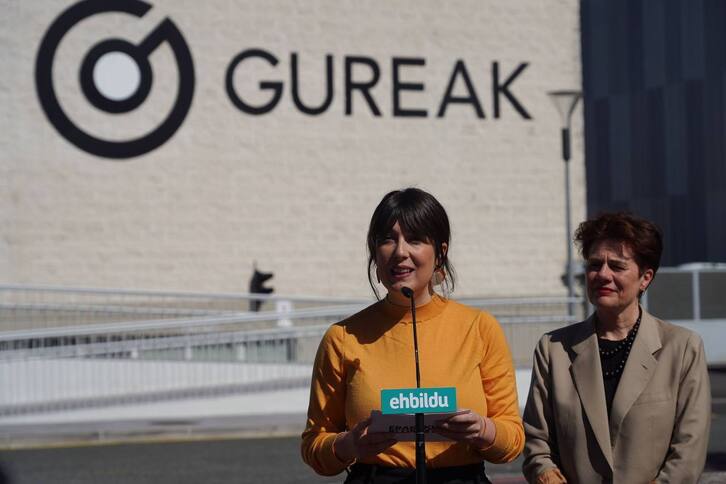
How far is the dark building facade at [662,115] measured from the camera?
129ft

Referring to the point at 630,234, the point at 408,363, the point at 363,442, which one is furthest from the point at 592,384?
the point at 363,442

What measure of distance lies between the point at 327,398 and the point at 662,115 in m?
39.0

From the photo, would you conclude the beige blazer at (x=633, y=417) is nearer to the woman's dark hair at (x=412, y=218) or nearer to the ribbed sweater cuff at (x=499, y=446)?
the ribbed sweater cuff at (x=499, y=446)

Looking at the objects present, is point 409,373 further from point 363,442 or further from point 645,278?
point 645,278

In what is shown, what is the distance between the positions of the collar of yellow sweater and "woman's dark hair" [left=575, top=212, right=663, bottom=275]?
2.25 ft

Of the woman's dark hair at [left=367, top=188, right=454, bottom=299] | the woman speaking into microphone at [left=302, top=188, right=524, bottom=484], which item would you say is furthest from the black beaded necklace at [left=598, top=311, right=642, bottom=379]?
the woman's dark hair at [left=367, top=188, right=454, bottom=299]

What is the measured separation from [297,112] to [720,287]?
326 inches

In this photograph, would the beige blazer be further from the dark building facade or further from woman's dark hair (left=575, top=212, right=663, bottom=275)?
the dark building facade

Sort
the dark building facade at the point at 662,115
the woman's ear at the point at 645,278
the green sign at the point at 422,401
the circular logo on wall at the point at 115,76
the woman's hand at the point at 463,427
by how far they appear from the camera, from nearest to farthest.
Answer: the green sign at the point at 422,401 → the woman's hand at the point at 463,427 → the woman's ear at the point at 645,278 → the circular logo on wall at the point at 115,76 → the dark building facade at the point at 662,115

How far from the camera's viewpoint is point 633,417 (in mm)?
3939

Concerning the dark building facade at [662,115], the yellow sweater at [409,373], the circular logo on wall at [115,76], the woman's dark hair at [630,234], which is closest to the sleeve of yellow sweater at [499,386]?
the yellow sweater at [409,373]

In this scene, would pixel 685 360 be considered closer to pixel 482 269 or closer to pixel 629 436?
pixel 629 436

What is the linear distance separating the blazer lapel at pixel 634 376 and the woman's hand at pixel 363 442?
0.94 metres

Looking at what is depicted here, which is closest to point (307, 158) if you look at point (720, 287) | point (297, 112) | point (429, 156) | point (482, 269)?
point (297, 112)
